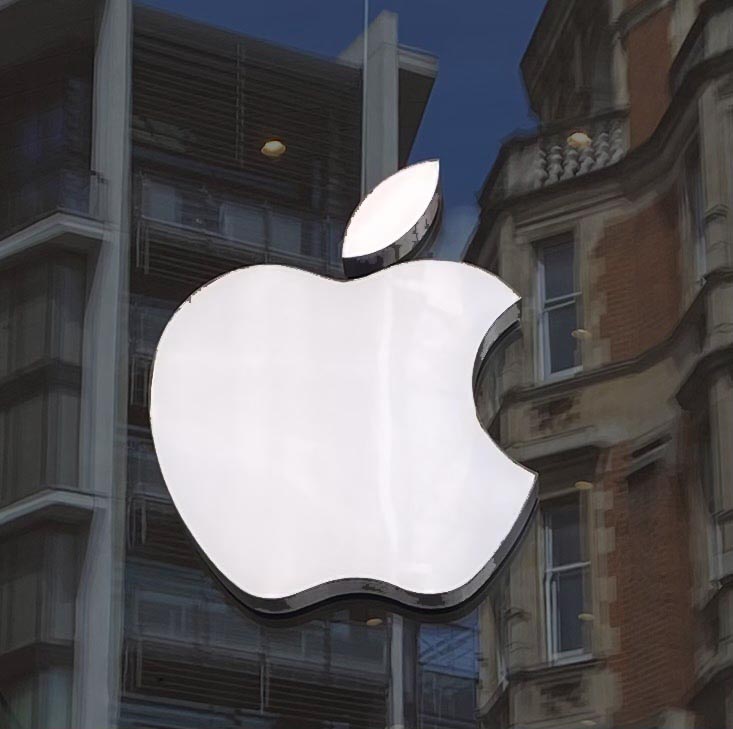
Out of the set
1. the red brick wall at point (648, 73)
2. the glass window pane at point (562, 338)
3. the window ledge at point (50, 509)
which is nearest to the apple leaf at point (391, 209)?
the glass window pane at point (562, 338)

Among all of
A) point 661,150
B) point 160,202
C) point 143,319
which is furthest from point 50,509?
point 661,150

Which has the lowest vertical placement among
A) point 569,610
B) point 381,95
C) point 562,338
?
point 569,610

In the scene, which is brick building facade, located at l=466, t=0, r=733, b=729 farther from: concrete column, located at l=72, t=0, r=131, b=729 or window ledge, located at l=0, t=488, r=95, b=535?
window ledge, located at l=0, t=488, r=95, b=535

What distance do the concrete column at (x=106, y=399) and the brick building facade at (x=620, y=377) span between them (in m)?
1.32

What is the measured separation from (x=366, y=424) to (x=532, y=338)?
598 millimetres

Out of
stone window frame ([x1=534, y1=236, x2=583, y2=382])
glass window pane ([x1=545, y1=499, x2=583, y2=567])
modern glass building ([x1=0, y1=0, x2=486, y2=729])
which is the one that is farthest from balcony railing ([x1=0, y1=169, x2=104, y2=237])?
glass window pane ([x1=545, y1=499, x2=583, y2=567])

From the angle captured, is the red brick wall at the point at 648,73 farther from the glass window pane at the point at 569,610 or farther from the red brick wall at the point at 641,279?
the glass window pane at the point at 569,610

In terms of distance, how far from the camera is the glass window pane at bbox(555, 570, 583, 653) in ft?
22.8

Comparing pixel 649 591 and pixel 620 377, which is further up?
pixel 620 377

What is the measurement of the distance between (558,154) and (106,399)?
178cm

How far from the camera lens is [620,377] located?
7.16 metres

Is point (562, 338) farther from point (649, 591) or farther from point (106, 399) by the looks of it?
point (106, 399)

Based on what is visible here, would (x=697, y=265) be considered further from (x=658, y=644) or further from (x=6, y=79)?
(x=6, y=79)

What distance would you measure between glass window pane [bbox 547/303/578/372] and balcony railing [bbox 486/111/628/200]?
1.46ft
